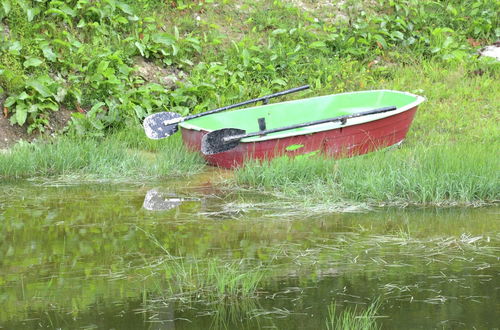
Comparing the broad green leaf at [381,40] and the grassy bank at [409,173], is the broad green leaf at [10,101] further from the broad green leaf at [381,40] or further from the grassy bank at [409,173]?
the broad green leaf at [381,40]

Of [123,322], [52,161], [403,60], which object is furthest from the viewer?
[403,60]

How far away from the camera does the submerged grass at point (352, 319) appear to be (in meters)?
4.59

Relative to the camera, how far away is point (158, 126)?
1069cm

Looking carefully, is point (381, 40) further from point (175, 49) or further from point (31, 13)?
point (31, 13)

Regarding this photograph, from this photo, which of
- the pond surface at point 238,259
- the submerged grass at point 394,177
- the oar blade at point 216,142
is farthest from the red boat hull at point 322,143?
the pond surface at point 238,259

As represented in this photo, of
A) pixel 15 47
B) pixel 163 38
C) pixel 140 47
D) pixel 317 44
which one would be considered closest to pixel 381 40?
pixel 317 44

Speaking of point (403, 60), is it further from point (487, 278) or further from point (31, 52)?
point (487, 278)

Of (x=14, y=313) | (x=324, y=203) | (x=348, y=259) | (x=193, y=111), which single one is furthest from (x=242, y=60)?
(x=14, y=313)

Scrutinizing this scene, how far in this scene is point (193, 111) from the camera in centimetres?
1220

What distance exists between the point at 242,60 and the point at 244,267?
772cm

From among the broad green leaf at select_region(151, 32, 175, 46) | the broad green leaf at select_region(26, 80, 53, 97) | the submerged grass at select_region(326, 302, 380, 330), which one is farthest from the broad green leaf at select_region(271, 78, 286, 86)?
the submerged grass at select_region(326, 302, 380, 330)

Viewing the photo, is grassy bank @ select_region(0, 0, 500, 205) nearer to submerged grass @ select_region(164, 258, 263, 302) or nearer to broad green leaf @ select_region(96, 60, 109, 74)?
broad green leaf @ select_region(96, 60, 109, 74)

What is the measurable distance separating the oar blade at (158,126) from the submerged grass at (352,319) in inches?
231

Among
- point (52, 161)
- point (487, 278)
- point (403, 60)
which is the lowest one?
point (487, 278)
